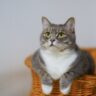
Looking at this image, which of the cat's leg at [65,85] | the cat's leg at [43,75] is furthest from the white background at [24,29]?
the cat's leg at [65,85]

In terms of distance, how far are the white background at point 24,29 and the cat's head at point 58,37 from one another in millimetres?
453

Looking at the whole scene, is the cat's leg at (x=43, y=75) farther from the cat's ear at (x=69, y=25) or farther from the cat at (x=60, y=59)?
the cat's ear at (x=69, y=25)

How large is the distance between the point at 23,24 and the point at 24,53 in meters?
0.16

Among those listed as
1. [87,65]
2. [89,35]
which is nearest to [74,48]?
[87,65]

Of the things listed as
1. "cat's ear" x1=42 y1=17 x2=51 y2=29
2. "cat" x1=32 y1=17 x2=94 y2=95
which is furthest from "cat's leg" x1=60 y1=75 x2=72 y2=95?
"cat's ear" x1=42 y1=17 x2=51 y2=29

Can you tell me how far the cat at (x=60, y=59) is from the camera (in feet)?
2.92

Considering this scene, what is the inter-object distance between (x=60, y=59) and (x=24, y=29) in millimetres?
518

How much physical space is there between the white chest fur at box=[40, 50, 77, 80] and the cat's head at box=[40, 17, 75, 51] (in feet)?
0.09

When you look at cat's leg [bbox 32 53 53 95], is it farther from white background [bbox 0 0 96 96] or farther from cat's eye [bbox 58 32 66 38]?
white background [bbox 0 0 96 96]

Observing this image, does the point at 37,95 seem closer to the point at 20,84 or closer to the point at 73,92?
the point at 73,92

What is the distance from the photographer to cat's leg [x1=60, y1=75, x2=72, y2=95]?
87 cm

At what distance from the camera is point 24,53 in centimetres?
141

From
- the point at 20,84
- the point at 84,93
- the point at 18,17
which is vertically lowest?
the point at 20,84

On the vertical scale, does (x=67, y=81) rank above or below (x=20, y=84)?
above
